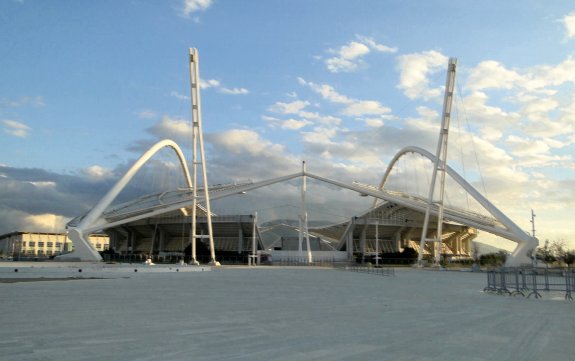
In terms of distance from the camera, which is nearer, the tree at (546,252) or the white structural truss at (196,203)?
the white structural truss at (196,203)

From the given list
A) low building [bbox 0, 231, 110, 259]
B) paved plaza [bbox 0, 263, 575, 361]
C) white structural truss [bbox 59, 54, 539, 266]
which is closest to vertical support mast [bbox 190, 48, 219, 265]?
white structural truss [bbox 59, 54, 539, 266]

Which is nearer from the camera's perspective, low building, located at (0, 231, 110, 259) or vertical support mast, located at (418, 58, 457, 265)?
vertical support mast, located at (418, 58, 457, 265)

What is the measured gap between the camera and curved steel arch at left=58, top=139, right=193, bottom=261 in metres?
64.8

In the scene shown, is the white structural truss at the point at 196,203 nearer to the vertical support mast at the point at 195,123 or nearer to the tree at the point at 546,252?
the vertical support mast at the point at 195,123

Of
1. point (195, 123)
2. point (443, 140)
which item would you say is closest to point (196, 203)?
point (195, 123)

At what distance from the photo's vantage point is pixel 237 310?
13688 mm

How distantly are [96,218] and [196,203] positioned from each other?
50.3 ft

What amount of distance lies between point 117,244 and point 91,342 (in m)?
101

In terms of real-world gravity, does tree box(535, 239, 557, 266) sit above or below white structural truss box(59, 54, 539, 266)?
below

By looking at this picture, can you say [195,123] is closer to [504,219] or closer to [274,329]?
[504,219]

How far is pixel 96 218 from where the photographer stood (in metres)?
69.6

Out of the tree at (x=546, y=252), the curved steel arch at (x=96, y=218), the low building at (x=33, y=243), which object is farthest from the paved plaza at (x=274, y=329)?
the low building at (x=33, y=243)

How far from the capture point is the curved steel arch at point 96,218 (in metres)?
64.8

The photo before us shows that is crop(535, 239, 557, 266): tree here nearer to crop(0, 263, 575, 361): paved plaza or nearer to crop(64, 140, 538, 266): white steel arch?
crop(64, 140, 538, 266): white steel arch
